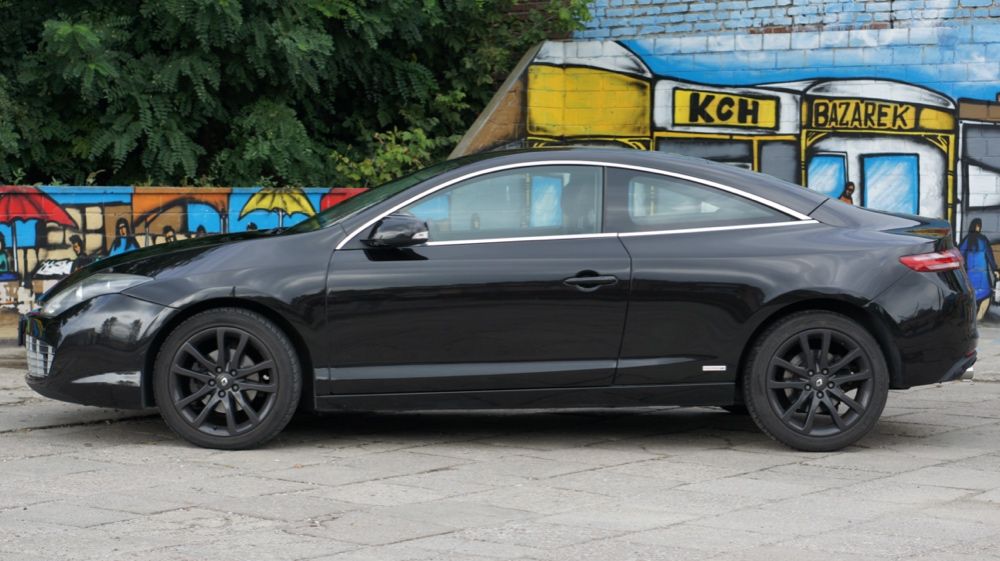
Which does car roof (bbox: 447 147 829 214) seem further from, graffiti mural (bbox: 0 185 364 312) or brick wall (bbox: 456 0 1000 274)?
brick wall (bbox: 456 0 1000 274)

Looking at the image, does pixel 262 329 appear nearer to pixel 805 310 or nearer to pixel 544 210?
pixel 544 210

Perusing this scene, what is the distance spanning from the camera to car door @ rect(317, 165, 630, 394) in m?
6.86

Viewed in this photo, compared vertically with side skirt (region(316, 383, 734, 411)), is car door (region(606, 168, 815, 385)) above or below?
above

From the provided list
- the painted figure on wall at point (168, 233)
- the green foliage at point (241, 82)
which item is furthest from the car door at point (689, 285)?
the green foliage at point (241, 82)

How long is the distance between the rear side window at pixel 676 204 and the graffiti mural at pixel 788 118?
25.4 feet

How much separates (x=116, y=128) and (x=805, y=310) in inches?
385

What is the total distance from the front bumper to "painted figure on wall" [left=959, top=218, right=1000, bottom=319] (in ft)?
31.6

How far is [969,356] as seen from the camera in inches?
283

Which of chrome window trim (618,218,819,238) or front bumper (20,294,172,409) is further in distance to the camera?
chrome window trim (618,218,819,238)

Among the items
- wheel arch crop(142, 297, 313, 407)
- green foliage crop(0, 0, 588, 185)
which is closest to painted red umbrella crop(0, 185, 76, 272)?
green foliage crop(0, 0, 588, 185)

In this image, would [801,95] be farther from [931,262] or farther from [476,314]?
[476,314]

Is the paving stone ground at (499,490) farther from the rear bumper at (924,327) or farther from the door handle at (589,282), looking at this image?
the door handle at (589,282)

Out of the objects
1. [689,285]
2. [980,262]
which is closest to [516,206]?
[689,285]

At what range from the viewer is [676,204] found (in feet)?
23.3
